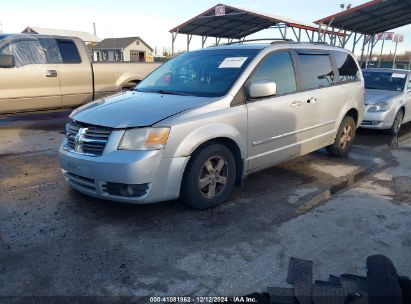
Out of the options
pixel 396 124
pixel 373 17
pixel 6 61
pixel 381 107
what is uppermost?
pixel 373 17

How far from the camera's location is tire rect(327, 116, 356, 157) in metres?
6.12

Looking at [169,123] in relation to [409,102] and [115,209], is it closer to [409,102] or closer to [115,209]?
[115,209]

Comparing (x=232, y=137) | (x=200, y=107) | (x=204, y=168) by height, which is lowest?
(x=204, y=168)

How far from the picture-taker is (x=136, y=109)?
381cm

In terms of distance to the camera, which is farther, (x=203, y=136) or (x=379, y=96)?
(x=379, y=96)

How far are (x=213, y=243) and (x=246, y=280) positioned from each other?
24.1 inches

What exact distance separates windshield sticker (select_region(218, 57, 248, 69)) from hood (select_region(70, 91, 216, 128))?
645 millimetres

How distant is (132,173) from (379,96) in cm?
716

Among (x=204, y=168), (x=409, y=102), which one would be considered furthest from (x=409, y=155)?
(x=204, y=168)

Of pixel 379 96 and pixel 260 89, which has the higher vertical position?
pixel 260 89

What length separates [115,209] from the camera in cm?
402

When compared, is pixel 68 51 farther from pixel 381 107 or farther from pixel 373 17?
pixel 373 17

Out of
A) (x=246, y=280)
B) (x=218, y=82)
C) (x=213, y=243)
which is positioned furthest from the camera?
(x=218, y=82)

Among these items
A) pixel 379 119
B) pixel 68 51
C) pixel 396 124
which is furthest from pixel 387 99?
pixel 68 51
